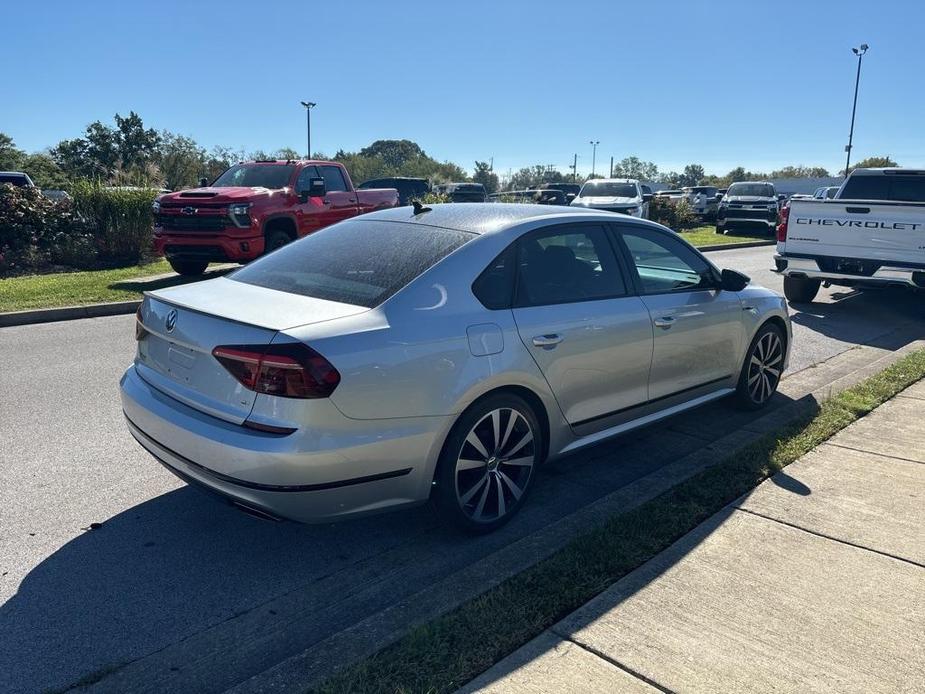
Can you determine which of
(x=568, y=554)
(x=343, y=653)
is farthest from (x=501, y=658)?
(x=568, y=554)

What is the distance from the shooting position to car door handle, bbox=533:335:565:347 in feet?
12.4

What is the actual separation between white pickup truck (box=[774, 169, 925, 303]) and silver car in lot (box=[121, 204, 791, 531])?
5957mm

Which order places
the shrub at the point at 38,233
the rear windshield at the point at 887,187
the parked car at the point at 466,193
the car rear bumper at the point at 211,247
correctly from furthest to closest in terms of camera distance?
the parked car at the point at 466,193 → the shrub at the point at 38,233 → the car rear bumper at the point at 211,247 → the rear windshield at the point at 887,187

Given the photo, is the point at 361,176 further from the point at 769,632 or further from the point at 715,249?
the point at 769,632

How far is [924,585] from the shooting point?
328 cm

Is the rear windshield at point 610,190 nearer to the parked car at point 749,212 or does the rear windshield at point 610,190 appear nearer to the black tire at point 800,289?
the parked car at point 749,212

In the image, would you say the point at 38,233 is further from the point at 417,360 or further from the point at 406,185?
the point at 406,185

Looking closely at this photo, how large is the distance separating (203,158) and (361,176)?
542 inches

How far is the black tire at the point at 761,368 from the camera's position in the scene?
559 centimetres

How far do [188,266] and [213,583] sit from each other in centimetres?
992

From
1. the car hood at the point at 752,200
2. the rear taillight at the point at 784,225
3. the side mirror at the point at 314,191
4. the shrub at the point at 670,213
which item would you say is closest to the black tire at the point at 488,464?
the rear taillight at the point at 784,225

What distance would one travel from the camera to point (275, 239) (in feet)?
40.0

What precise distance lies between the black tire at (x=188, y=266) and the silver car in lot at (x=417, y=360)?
28.0ft

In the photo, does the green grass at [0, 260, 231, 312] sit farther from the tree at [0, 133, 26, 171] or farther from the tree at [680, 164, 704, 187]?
the tree at [680, 164, 704, 187]
